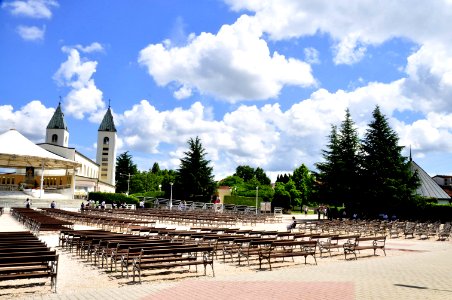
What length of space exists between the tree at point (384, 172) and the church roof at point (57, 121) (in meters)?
85.5

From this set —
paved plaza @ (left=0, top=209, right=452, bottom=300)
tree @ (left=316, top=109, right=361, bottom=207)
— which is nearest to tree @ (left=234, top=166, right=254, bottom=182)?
tree @ (left=316, top=109, right=361, bottom=207)

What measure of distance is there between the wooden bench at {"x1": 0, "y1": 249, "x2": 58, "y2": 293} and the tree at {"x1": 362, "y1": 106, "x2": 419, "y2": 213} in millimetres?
39809

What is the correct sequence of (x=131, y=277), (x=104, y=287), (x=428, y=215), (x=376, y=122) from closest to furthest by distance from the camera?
1. (x=104, y=287)
2. (x=131, y=277)
3. (x=428, y=215)
4. (x=376, y=122)

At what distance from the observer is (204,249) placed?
1126cm

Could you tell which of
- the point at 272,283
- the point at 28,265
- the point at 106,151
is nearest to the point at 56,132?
the point at 106,151

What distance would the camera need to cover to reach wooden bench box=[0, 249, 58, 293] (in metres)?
8.33

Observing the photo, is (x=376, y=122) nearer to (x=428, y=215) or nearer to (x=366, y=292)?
(x=428, y=215)

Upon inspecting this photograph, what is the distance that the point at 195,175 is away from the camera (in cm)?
6538

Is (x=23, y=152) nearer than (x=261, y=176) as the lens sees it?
Yes

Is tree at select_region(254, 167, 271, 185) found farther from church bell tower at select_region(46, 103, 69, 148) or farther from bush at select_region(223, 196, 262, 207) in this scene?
bush at select_region(223, 196, 262, 207)

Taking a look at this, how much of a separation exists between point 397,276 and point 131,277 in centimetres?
701

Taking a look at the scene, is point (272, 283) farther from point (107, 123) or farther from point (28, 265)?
point (107, 123)

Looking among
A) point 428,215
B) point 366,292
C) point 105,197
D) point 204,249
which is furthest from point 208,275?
point 105,197

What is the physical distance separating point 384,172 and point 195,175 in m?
30.4
